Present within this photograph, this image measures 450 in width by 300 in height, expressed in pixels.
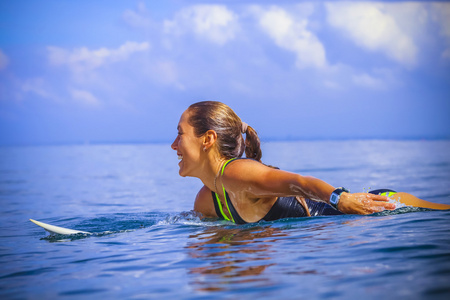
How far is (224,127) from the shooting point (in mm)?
5062

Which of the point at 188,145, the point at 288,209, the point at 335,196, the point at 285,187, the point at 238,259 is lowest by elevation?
the point at 238,259

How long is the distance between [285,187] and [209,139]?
1.17m

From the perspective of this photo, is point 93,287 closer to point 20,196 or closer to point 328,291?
point 328,291

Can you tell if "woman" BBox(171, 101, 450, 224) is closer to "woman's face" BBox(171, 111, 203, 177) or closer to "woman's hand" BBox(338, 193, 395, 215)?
"woman's face" BBox(171, 111, 203, 177)

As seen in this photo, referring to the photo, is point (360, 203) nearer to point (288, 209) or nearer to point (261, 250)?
point (261, 250)

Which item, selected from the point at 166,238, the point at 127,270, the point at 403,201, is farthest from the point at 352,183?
the point at 127,270

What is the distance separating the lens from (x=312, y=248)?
13.1ft

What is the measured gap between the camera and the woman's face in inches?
201

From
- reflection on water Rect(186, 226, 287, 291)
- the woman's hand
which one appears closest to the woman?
reflection on water Rect(186, 226, 287, 291)

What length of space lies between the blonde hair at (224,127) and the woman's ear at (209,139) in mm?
35

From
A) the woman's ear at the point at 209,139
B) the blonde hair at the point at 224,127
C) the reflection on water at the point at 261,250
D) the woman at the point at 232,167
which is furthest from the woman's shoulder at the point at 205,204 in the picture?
the woman's ear at the point at 209,139

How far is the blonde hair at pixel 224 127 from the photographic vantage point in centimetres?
502

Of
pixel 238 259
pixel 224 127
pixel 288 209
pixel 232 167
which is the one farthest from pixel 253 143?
pixel 238 259

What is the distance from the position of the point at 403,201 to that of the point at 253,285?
2956 millimetres
